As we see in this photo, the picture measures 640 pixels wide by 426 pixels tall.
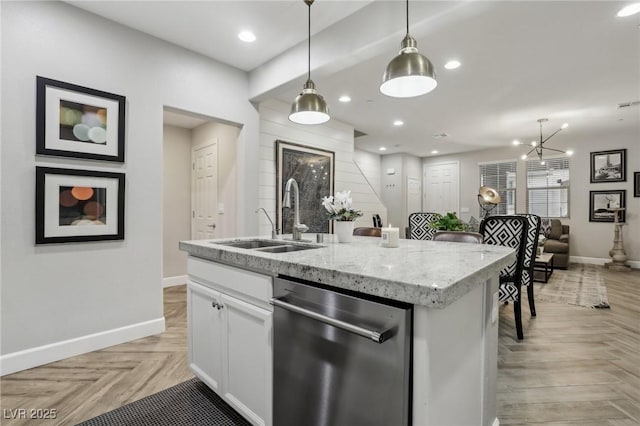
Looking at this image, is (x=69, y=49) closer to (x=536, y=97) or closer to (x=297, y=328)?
(x=297, y=328)

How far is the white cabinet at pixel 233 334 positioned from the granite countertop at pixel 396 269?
0.10 m

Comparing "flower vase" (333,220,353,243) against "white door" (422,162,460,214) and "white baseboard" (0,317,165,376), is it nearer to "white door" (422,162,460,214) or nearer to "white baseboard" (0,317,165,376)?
"white baseboard" (0,317,165,376)

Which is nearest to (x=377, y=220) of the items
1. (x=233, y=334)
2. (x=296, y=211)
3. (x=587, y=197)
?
(x=296, y=211)

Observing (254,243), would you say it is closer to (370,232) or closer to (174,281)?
(370,232)

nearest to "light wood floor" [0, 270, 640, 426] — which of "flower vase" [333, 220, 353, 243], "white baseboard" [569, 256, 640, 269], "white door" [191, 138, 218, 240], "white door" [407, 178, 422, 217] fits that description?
"flower vase" [333, 220, 353, 243]

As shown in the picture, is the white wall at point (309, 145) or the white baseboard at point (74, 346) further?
the white wall at point (309, 145)

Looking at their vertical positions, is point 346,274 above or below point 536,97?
below

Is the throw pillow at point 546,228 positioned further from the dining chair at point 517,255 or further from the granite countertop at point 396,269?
the granite countertop at point 396,269

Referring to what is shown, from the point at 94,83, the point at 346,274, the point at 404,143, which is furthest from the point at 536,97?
the point at 94,83

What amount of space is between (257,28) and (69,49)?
150 centimetres

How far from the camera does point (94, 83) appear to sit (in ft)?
8.45

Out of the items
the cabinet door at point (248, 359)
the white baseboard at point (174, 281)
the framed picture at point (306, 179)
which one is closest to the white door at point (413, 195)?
the framed picture at point (306, 179)

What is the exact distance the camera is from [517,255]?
2.75m

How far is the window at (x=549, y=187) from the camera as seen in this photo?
23.3ft
